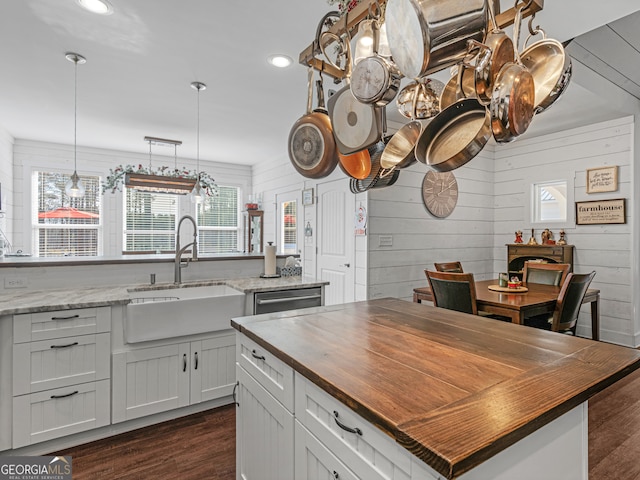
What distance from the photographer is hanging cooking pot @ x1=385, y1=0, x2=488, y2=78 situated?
3.10ft

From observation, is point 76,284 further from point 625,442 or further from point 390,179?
point 625,442

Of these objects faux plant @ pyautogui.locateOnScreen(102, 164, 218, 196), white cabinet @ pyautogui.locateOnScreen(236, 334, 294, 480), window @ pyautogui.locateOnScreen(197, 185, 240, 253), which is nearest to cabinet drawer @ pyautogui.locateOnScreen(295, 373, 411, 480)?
white cabinet @ pyautogui.locateOnScreen(236, 334, 294, 480)

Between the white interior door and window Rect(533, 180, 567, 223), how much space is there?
2.70 meters

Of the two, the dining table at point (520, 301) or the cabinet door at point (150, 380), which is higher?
the dining table at point (520, 301)

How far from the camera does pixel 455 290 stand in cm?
276

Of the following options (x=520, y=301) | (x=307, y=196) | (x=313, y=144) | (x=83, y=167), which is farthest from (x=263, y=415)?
(x=83, y=167)

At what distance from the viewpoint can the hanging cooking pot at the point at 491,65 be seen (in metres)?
1.06

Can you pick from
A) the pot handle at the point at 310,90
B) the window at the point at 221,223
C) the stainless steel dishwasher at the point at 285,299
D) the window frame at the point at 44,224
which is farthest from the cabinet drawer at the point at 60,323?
the window at the point at 221,223

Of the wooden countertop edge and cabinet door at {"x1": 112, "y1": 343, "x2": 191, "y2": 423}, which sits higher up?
the wooden countertop edge

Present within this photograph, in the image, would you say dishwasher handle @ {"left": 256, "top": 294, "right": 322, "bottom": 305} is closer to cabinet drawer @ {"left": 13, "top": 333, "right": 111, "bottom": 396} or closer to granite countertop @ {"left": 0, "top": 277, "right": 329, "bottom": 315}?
granite countertop @ {"left": 0, "top": 277, "right": 329, "bottom": 315}

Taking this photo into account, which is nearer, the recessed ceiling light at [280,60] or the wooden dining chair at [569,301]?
the wooden dining chair at [569,301]

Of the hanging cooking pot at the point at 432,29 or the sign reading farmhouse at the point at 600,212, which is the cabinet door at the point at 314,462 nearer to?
the hanging cooking pot at the point at 432,29

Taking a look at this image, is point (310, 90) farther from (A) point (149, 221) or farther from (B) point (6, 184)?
(A) point (149, 221)

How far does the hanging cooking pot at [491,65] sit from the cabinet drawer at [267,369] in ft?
3.53
